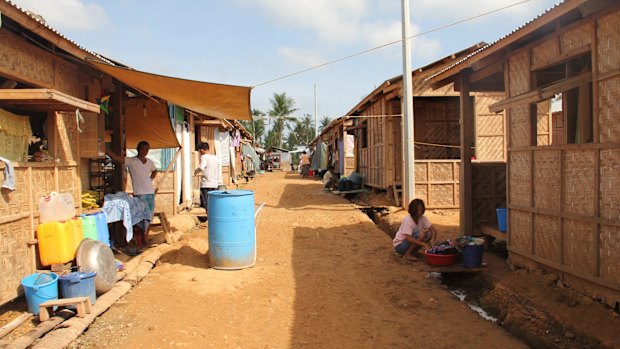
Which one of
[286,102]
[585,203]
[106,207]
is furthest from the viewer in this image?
[286,102]

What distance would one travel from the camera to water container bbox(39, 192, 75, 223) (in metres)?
4.96

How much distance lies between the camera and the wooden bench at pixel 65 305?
13.8ft

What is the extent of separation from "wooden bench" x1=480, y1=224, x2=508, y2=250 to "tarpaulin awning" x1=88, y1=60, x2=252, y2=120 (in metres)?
4.15

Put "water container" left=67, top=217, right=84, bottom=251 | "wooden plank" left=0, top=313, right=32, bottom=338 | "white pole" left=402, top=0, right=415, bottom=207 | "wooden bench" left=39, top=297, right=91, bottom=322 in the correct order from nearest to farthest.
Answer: "wooden plank" left=0, top=313, right=32, bottom=338 < "wooden bench" left=39, top=297, right=91, bottom=322 < "water container" left=67, top=217, right=84, bottom=251 < "white pole" left=402, top=0, right=415, bottom=207

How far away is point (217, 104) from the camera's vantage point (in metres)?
7.50

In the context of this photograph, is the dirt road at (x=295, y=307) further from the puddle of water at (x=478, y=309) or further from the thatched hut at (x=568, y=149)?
the thatched hut at (x=568, y=149)

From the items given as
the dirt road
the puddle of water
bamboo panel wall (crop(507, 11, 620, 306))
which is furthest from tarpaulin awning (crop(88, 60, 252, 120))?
the puddle of water

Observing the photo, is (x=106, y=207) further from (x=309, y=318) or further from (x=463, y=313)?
(x=463, y=313)

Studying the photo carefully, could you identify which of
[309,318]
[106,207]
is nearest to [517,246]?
[309,318]

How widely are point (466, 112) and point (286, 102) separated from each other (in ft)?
144

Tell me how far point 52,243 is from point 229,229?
2.17 m

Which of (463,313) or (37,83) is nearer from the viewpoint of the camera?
(463,313)

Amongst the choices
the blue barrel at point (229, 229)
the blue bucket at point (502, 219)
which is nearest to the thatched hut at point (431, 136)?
the blue bucket at point (502, 219)

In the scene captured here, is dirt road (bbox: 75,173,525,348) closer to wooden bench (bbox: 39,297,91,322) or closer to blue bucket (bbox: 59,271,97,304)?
wooden bench (bbox: 39,297,91,322)
